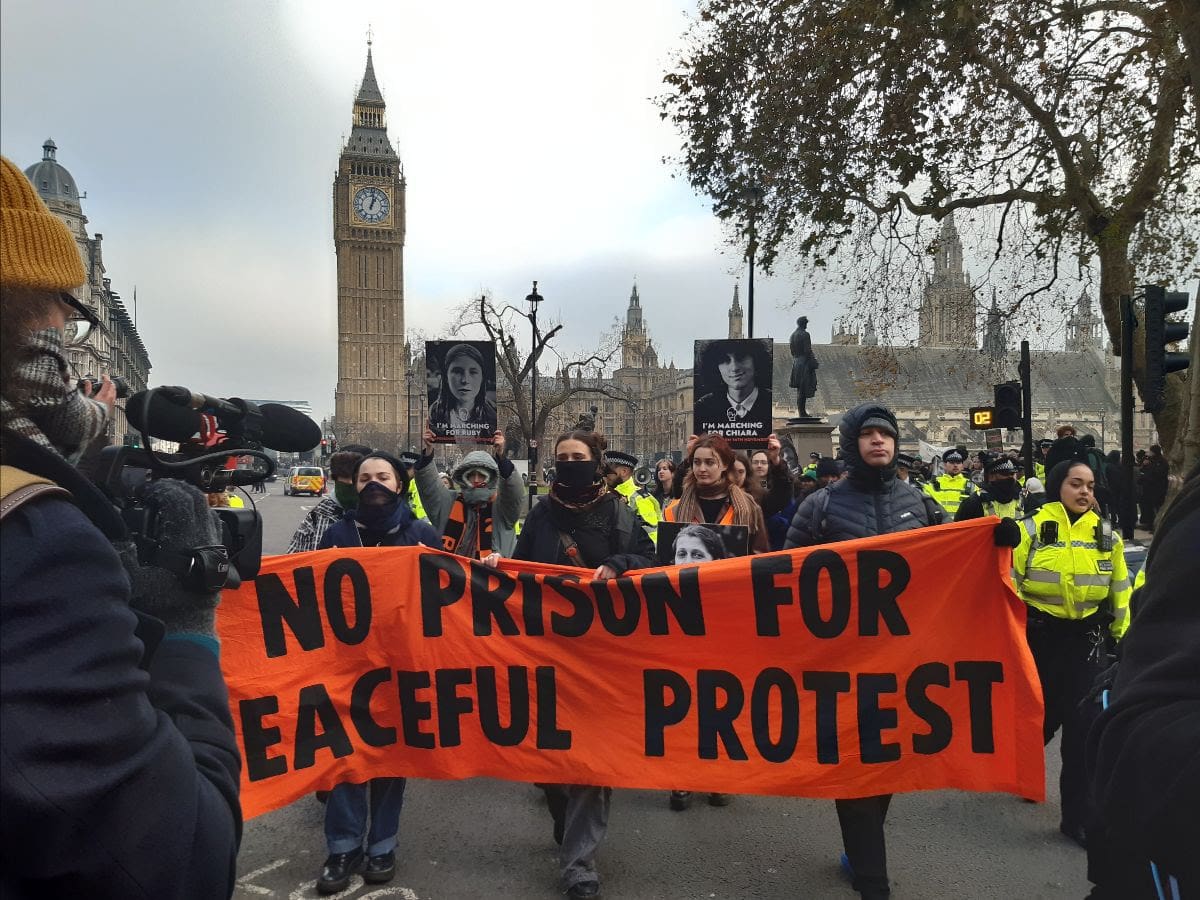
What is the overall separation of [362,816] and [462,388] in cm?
647

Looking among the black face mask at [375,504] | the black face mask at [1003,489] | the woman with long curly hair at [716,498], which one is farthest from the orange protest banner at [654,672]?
the black face mask at [1003,489]

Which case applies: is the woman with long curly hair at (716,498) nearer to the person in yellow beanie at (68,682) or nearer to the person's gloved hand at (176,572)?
the person's gloved hand at (176,572)

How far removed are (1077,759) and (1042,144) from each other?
12.2 metres

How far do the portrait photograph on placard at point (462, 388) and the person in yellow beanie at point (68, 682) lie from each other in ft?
28.4

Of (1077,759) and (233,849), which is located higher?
(233,849)

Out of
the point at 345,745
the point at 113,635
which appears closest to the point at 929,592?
the point at 345,745

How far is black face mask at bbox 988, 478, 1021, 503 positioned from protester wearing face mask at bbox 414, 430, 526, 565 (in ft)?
17.4

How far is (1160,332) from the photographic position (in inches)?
293

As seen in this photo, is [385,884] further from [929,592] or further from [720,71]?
[720,71]

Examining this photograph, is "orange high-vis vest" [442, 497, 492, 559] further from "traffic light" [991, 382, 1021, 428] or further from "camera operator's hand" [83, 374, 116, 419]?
"traffic light" [991, 382, 1021, 428]

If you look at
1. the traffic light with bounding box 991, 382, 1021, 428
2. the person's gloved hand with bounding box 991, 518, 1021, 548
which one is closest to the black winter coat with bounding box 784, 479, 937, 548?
the person's gloved hand with bounding box 991, 518, 1021, 548

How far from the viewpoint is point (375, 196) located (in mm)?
110312

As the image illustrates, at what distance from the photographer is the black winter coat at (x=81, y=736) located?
973 mm

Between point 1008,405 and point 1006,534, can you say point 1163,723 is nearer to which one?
point 1006,534
